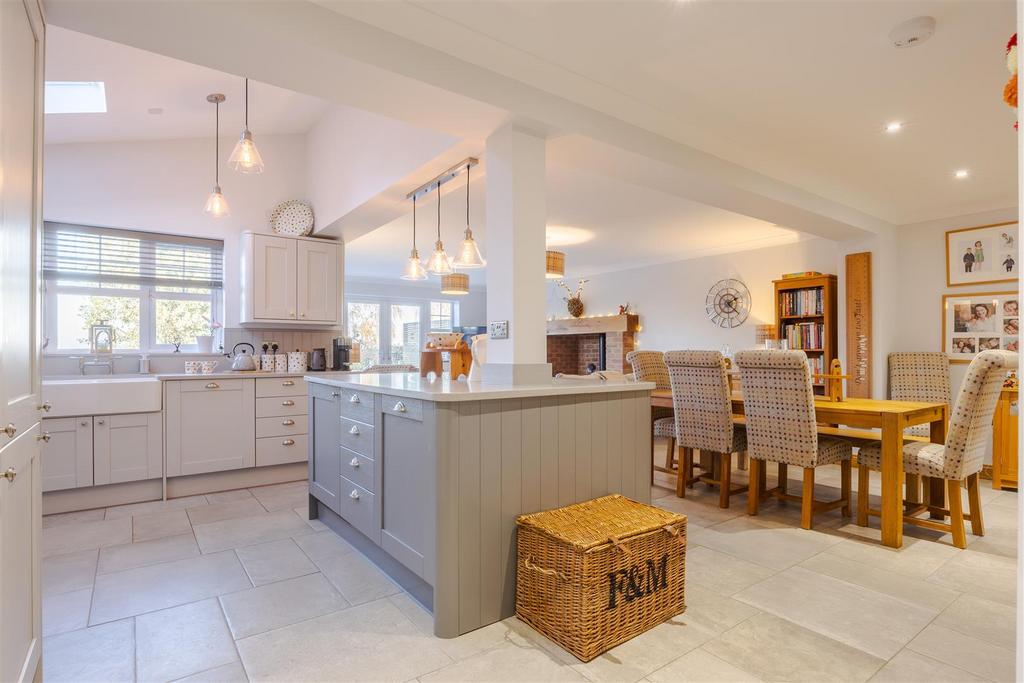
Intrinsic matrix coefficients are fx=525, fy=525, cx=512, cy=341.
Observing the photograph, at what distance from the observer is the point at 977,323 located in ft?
15.1

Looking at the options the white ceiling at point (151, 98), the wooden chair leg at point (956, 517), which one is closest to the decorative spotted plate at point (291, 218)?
the white ceiling at point (151, 98)

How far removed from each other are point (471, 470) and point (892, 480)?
237 cm

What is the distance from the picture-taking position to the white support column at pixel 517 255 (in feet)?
8.36

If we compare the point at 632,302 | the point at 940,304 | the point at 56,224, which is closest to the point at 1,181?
the point at 56,224

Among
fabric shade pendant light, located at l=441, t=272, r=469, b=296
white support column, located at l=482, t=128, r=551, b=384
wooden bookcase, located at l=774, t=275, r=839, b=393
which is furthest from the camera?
wooden bookcase, located at l=774, t=275, r=839, b=393

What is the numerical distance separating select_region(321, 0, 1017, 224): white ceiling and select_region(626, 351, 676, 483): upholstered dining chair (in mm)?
1774

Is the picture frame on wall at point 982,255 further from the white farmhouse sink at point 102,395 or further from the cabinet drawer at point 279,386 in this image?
the white farmhouse sink at point 102,395

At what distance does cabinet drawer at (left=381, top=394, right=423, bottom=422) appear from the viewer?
2.00 metres

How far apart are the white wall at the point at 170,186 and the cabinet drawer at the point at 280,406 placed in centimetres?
88

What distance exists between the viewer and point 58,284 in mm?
3943

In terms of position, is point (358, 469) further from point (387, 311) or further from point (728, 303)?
point (387, 311)

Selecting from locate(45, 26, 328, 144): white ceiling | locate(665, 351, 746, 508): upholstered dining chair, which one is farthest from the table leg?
locate(45, 26, 328, 144): white ceiling

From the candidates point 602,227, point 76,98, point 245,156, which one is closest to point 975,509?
point 602,227

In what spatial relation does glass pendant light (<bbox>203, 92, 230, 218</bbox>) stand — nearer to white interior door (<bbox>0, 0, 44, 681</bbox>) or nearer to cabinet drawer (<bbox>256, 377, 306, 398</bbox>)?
cabinet drawer (<bbox>256, 377, 306, 398</bbox>)
